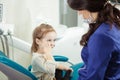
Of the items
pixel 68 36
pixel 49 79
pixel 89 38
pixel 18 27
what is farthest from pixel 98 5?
pixel 18 27

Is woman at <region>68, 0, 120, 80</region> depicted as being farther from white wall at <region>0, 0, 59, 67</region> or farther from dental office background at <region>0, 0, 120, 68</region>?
white wall at <region>0, 0, 59, 67</region>

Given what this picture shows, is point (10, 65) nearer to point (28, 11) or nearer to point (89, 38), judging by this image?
point (89, 38)

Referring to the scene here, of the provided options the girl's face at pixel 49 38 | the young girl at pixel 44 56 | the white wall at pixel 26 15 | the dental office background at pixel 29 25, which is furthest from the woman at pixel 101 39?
the white wall at pixel 26 15

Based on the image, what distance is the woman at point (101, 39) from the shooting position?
123 centimetres

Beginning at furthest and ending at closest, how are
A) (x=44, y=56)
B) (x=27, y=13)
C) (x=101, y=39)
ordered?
(x=27, y=13)
(x=44, y=56)
(x=101, y=39)

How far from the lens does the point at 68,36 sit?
2479 millimetres

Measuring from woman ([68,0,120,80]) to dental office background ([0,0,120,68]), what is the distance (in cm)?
103

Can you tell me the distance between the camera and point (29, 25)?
256 centimetres

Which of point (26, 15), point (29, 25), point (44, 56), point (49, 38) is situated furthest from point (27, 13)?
point (44, 56)

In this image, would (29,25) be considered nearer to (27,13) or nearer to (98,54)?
(27,13)

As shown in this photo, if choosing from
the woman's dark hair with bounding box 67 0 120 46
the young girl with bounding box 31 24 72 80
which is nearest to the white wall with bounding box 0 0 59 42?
the young girl with bounding box 31 24 72 80

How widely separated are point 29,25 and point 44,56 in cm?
82

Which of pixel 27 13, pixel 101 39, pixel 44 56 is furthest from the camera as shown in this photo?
pixel 27 13

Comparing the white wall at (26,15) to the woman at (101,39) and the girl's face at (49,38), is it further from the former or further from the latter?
the woman at (101,39)
